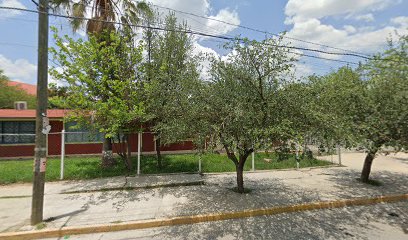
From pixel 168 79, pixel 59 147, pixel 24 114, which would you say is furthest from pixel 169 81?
pixel 24 114

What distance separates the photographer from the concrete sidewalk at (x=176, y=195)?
544 cm

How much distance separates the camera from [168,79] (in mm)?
7680

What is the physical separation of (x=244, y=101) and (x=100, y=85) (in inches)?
187

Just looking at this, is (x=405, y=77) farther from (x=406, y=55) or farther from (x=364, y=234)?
(x=364, y=234)

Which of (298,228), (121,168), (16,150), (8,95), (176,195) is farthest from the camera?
(8,95)

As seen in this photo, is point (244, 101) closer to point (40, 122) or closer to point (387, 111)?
point (387, 111)

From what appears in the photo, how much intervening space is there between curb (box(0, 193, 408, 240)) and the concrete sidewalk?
0.63 feet

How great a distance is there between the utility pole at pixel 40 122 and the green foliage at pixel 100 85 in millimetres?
2026

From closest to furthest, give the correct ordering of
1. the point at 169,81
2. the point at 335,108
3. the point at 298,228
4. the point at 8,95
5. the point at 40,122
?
the point at 40,122 → the point at 298,228 → the point at 335,108 → the point at 169,81 → the point at 8,95

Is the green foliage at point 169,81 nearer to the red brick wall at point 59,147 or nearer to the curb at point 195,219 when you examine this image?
the curb at point 195,219

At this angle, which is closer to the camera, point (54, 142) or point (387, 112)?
point (387, 112)

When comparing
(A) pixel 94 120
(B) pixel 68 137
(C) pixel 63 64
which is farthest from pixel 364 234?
(B) pixel 68 137

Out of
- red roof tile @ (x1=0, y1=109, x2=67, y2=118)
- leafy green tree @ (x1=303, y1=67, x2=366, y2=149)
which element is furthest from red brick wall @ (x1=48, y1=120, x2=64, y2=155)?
leafy green tree @ (x1=303, y1=67, x2=366, y2=149)

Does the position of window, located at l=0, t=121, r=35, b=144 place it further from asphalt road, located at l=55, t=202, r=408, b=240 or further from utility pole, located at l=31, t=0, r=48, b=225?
asphalt road, located at l=55, t=202, r=408, b=240
